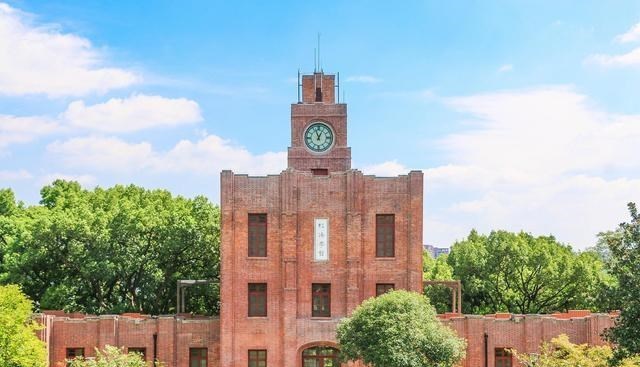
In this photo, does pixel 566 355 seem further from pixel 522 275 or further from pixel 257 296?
pixel 522 275

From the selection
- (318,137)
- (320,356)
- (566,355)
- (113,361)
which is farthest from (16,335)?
(566,355)

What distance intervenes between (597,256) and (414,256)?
18.9 m

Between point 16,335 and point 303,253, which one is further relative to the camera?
point 303,253

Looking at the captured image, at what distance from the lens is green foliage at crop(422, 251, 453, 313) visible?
46.4 meters

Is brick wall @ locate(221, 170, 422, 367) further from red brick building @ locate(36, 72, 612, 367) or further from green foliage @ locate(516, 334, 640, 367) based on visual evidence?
green foliage @ locate(516, 334, 640, 367)

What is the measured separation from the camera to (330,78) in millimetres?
37500

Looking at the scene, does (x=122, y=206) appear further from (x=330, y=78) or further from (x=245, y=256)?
(x=330, y=78)

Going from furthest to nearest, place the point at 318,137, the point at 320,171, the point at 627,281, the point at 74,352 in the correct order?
1. the point at 318,137
2. the point at 320,171
3. the point at 74,352
4. the point at 627,281

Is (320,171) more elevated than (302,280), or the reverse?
(320,171)

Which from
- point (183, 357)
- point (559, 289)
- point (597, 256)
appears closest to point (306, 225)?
point (183, 357)

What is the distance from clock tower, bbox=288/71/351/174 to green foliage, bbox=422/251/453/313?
35.7 ft

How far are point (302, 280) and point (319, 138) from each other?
6.85 metres

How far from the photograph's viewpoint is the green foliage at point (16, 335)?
1060 inches

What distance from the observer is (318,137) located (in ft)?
121
